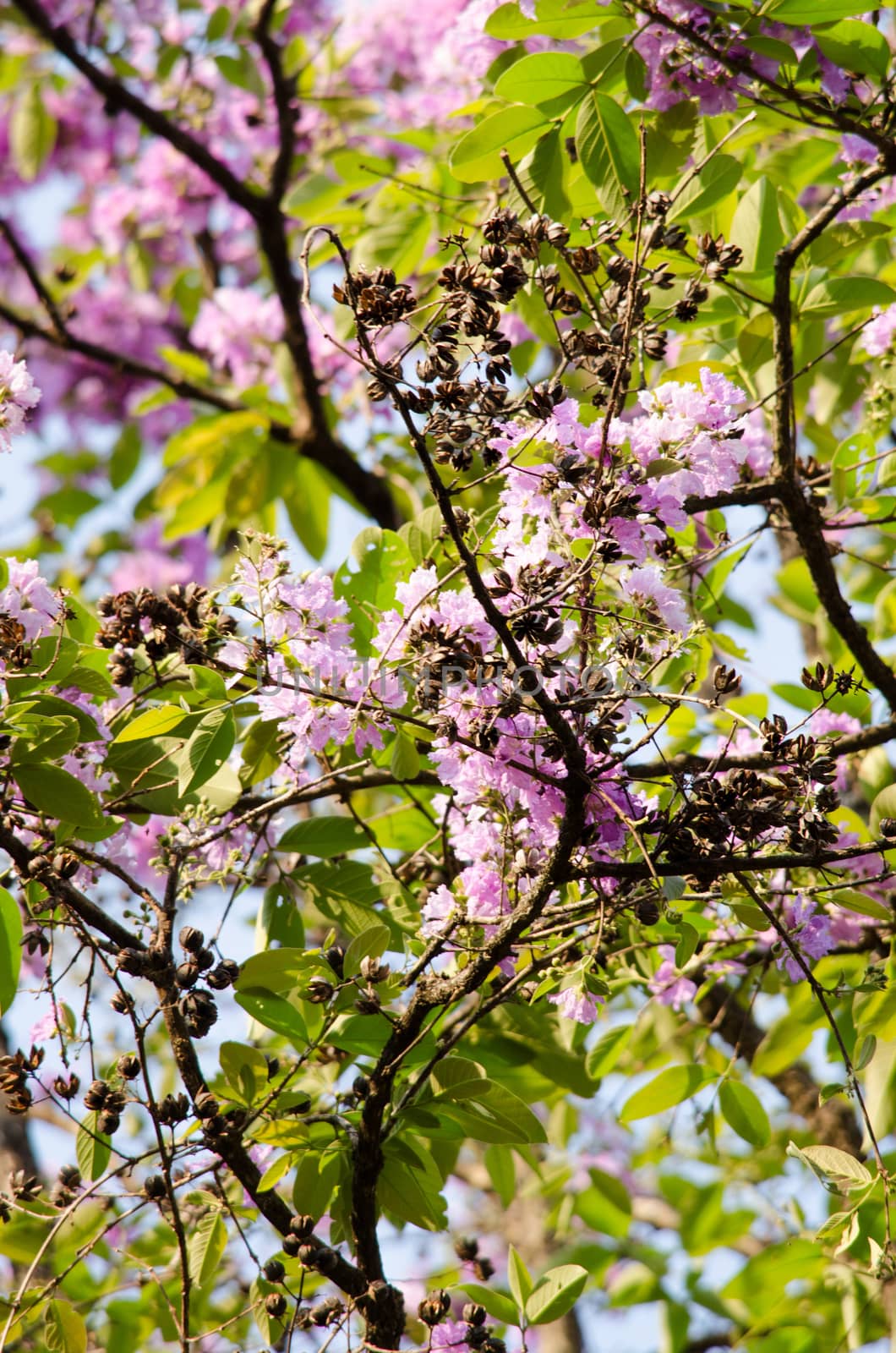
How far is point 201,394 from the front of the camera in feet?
11.3


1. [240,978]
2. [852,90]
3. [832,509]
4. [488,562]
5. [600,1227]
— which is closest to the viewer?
[488,562]

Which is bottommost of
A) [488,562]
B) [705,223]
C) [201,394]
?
[488,562]

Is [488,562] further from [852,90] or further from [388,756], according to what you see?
[852,90]

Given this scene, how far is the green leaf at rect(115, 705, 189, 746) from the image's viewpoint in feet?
5.33

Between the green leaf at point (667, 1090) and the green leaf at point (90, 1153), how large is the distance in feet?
3.03

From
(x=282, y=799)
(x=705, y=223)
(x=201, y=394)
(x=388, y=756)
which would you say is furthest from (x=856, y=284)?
(x=201, y=394)

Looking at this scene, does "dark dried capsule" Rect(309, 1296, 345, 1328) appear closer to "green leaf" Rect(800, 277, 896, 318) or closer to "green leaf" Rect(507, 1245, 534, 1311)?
"green leaf" Rect(507, 1245, 534, 1311)

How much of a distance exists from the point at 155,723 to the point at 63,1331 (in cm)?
81

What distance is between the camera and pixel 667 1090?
223cm

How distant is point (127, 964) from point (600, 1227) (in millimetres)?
2045

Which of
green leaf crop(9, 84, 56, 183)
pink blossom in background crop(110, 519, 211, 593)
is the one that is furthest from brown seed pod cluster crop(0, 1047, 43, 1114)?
pink blossom in background crop(110, 519, 211, 593)

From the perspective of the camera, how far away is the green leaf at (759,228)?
6.71 feet

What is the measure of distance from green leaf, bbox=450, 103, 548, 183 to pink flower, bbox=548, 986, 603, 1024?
116 centimetres

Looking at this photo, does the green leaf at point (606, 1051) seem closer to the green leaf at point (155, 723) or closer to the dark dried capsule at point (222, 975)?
the dark dried capsule at point (222, 975)
